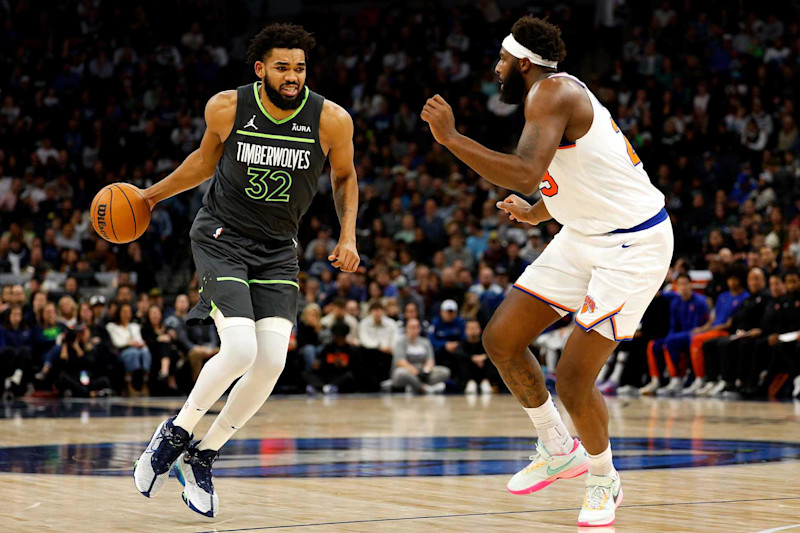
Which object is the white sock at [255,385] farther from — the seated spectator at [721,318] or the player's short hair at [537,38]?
the seated spectator at [721,318]

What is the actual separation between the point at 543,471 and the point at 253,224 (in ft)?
5.55

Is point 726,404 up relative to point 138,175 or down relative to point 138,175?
down

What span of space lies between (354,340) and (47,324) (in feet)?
→ 12.7

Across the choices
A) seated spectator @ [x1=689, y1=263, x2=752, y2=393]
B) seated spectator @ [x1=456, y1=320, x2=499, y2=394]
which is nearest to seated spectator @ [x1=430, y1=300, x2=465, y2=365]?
seated spectator @ [x1=456, y1=320, x2=499, y2=394]

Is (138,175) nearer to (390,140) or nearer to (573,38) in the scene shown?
(390,140)

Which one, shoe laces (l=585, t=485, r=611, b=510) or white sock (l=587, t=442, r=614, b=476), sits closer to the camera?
shoe laces (l=585, t=485, r=611, b=510)

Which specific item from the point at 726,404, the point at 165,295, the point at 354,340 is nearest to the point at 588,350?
the point at 726,404

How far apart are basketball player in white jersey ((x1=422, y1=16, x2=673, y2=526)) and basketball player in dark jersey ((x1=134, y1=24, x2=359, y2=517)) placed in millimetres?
745

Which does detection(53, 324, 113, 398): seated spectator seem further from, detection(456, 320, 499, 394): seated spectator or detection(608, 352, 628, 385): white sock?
detection(608, 352, 628, 385): white sock

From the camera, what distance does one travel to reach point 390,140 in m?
20.5

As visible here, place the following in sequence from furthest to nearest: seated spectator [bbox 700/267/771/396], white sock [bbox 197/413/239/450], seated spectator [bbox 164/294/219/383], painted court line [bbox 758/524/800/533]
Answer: seated spectator [bbox 164/294/219/383], seated spectator [bbox 700/267/771/396], white sock [bbox 197/413/239/450], painted court line [bbox 758/524/800/533]

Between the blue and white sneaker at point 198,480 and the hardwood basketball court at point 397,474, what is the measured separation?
9cm

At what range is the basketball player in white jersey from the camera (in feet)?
15.1

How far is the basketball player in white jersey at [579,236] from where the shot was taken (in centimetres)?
459
